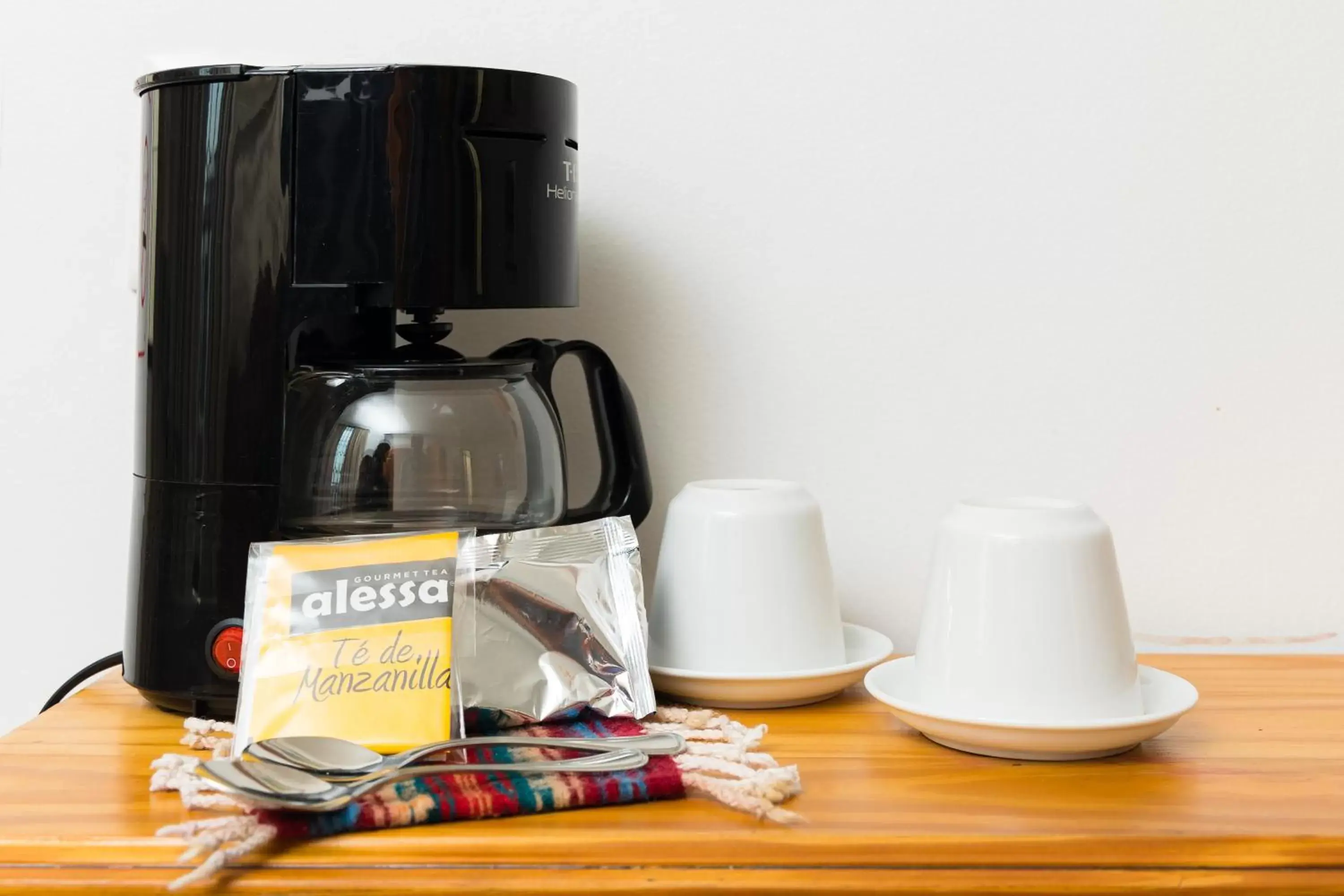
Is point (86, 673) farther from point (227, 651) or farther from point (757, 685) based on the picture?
point (757, 685)

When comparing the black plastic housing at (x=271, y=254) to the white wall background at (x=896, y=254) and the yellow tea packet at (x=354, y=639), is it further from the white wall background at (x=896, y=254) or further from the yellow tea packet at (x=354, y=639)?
the white wall background at (x=896, y=254)

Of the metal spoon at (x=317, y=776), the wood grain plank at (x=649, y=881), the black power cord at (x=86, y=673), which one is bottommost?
the black power cord at (x=86, y=673)

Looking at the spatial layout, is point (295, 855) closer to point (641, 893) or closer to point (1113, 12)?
point (641, 893)

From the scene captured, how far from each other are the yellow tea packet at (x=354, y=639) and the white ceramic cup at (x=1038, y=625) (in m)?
0.28

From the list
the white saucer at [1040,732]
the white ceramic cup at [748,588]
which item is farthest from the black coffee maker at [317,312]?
the white saucer at [1040,732]

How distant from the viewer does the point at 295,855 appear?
55 cm

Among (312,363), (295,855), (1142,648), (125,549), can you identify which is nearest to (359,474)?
(312,363)

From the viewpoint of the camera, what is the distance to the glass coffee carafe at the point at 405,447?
0.73m

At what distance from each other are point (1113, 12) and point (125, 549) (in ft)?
2.84

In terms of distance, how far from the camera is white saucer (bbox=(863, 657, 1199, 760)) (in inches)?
25.9

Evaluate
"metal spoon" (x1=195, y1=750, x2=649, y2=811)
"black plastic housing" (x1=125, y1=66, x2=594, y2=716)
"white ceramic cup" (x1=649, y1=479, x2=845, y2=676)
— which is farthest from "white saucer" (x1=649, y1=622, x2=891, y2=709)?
"black plastic housing" (x1=125, y1=66, x2=594, y2=716)

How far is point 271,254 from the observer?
73 cm

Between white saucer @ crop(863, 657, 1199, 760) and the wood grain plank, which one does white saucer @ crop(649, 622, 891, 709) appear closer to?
white saucer @ crop(863, 657, 1199, 760)

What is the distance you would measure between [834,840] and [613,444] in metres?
0.34
